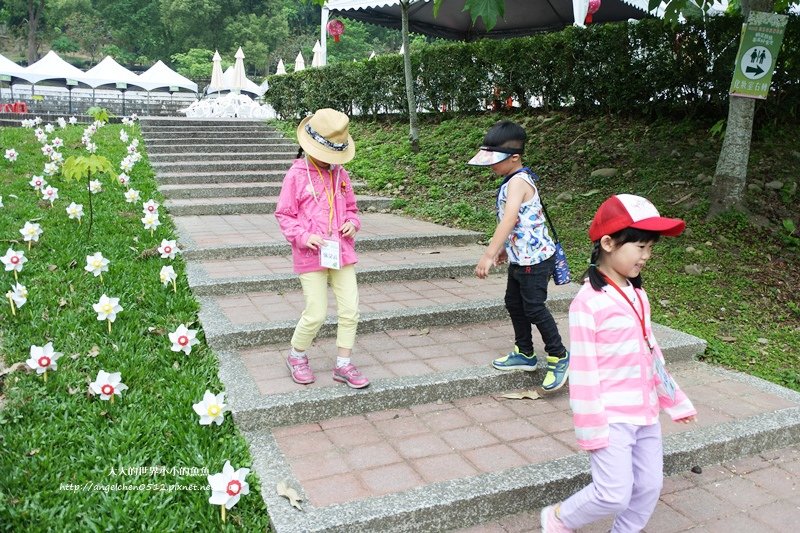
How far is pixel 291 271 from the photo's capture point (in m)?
5.46

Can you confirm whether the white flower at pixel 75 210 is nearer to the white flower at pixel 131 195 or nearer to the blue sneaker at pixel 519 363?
the white flower at pixel 131 195

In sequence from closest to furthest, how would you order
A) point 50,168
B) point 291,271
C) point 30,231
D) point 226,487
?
point 226,487
point 30,231
point 291,271
point 50,168

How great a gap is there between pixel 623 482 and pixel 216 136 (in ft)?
36.3

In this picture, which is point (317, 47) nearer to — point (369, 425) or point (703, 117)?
point (703, 117)

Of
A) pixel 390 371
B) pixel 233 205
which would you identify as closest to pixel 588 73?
pixel 233 205

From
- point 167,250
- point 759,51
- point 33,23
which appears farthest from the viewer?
point 33,23

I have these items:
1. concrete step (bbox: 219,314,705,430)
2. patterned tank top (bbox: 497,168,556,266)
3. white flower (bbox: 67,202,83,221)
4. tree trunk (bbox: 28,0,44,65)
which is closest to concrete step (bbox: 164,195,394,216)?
white flower (bbox: 67,202,83,221)

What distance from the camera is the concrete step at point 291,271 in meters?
4.99

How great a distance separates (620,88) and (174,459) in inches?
307

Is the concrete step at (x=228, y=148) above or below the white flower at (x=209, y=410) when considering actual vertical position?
above

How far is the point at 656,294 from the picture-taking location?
18.1ft

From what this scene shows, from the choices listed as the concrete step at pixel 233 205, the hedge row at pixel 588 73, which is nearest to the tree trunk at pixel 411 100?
the hedge row at pixel 588 73

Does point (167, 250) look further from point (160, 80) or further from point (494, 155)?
point (160, 80)

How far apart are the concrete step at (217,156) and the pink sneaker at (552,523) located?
849 cm
